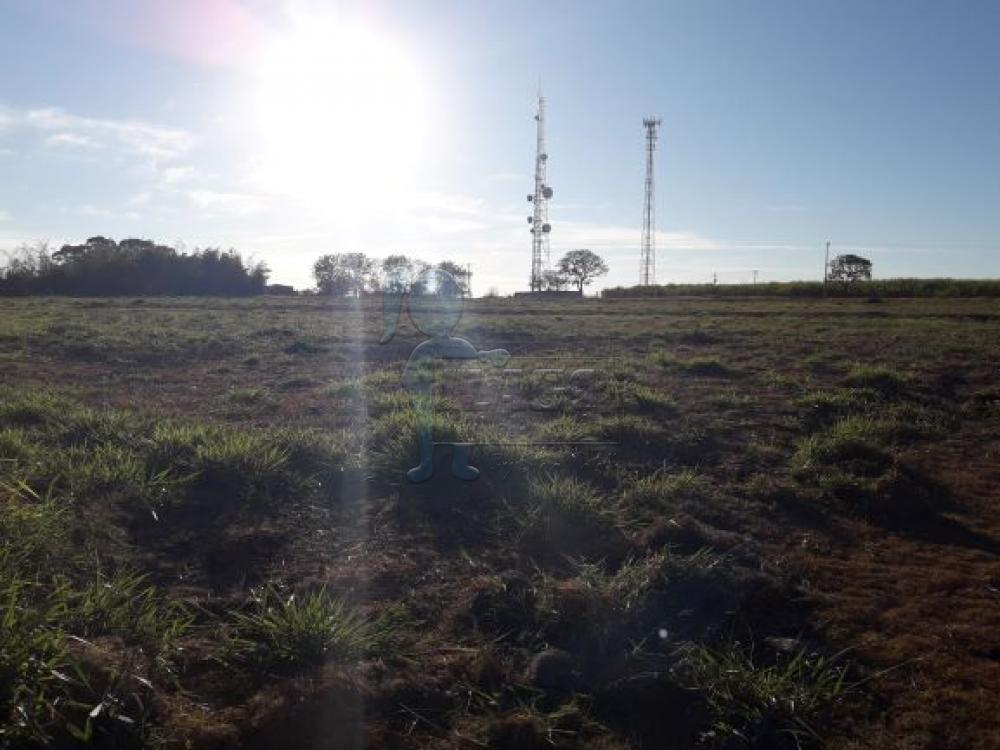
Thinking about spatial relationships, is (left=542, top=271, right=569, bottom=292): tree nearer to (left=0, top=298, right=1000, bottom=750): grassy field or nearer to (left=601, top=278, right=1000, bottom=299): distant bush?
(left=601, top=278, right=1000, bottom=299): distant bush

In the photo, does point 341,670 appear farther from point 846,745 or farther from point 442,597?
point 846,745

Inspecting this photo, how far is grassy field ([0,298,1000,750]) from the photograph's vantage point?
276 cm

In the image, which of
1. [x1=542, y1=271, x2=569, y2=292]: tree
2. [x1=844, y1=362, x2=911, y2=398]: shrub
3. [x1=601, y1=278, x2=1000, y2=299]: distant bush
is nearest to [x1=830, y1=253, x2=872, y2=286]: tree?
[x1=601, y1=278, x2=1000, y2=299]: distant bush

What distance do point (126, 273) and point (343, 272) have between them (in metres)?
→ 21.9

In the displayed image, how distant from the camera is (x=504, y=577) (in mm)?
3719

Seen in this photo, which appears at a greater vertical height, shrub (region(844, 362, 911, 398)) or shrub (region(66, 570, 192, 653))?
shrub (region(844, 362, 911, 398))

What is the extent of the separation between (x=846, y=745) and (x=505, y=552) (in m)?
1.86

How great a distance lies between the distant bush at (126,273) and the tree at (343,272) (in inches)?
315

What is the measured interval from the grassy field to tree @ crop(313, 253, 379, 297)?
57.1m

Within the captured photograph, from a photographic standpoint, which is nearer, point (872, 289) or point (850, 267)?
point (872, 289)

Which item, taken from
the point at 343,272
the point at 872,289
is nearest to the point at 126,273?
the point at 343,272

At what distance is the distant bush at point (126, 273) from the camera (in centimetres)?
4875

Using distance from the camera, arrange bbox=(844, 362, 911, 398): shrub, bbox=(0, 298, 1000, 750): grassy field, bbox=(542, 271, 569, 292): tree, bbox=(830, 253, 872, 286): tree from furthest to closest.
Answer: bbox=(542, 271, 569, 292): tree, bbox=(830, 253, 872, 286): tree, bbox=(844, 362, 911, 398): shrub, bbox=(0, 298, 1000, 750): grassy field

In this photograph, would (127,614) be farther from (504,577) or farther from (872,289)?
(872,289)
